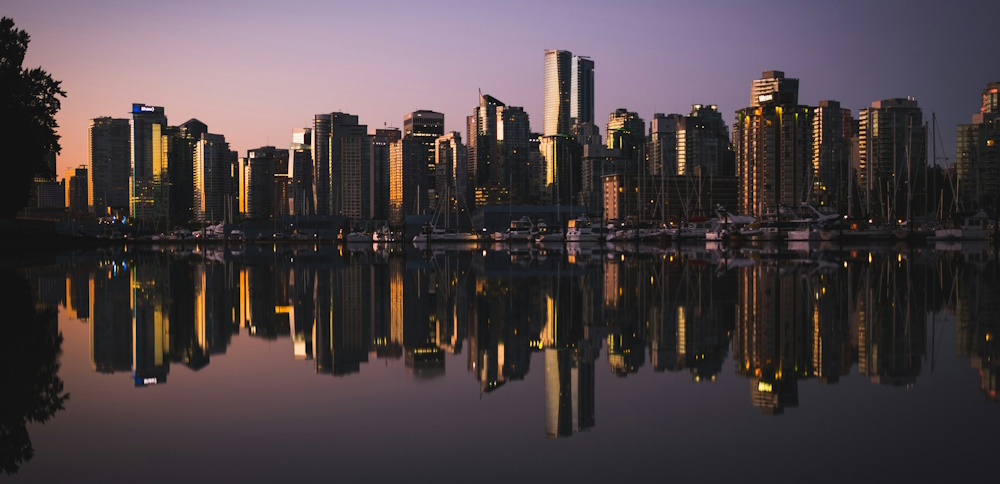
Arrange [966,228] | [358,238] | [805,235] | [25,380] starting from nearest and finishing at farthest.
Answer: [25,380] < [966,228] < [805,235] < [358,238]

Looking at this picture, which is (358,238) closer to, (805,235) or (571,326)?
(805,235)

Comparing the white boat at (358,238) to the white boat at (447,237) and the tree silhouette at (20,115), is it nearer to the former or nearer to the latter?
the white boat at (447,237)

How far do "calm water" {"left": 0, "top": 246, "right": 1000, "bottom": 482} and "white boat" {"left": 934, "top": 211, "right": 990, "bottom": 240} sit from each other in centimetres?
9206

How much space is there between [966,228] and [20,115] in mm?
100935

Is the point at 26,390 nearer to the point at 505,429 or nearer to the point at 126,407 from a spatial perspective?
the point at 126,407

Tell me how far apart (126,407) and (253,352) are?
16.2 ft

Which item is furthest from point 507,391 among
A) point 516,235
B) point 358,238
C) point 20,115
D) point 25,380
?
point 516,235

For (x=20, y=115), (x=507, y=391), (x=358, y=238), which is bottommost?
(x=507, y=391)

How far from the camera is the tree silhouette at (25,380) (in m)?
9.10

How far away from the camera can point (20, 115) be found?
58.3 metres

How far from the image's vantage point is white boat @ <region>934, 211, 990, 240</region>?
350 feet

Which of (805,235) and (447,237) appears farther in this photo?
(447,237)

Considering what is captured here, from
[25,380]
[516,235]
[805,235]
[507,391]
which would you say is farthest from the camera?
[516,235]

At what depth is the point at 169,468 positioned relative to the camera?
8.34m
